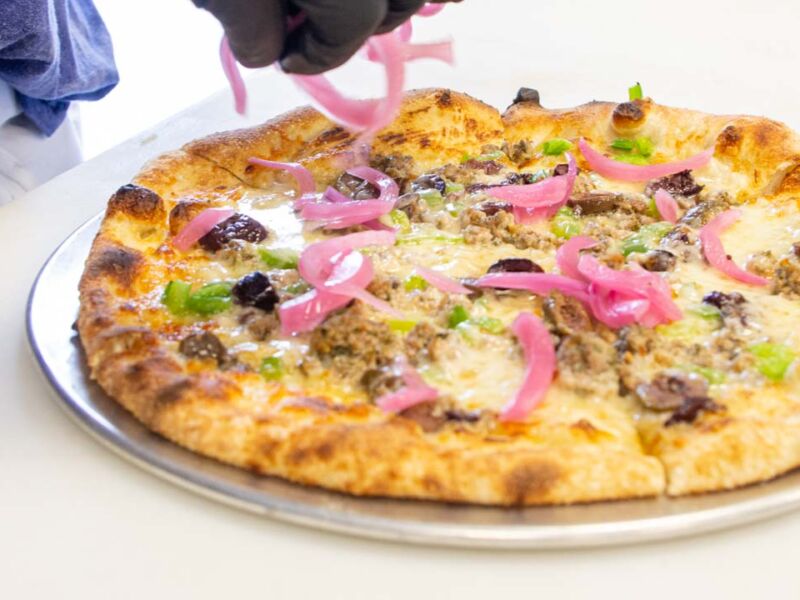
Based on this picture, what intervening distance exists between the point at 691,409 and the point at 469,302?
0.79 metres

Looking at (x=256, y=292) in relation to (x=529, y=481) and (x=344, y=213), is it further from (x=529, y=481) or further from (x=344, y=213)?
(x=529, y=481)

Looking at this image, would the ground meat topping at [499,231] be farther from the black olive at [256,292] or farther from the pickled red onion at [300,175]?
the black olive at [256,292]

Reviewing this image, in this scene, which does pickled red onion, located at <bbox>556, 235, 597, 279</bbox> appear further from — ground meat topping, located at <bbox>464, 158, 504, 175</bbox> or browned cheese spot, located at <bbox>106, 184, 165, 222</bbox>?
browned cheese spot, located at <bbox>106, 184, 165, 222</bbox>

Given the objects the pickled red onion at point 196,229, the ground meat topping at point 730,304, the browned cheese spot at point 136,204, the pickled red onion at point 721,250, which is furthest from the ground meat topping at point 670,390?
the browned cheese spot at point 136,204

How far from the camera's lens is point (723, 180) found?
400cm

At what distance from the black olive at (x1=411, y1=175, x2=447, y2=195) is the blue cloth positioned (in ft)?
5.11

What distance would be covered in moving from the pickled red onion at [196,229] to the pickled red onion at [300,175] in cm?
41

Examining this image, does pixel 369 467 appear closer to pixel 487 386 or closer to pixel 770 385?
pixel 487 386

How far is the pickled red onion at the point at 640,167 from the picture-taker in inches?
158

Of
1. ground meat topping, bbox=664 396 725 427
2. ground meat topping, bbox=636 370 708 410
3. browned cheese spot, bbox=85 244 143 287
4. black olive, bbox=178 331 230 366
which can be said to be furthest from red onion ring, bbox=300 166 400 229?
ground meat topping, bbox=664 396 725 427

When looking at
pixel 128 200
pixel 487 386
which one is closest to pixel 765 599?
pixel 487 386

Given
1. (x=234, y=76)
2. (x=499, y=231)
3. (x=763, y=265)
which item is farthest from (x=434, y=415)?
(x=763, y=265)

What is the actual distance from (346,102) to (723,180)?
1698 mm

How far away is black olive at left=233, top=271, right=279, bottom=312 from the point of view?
307 cm
